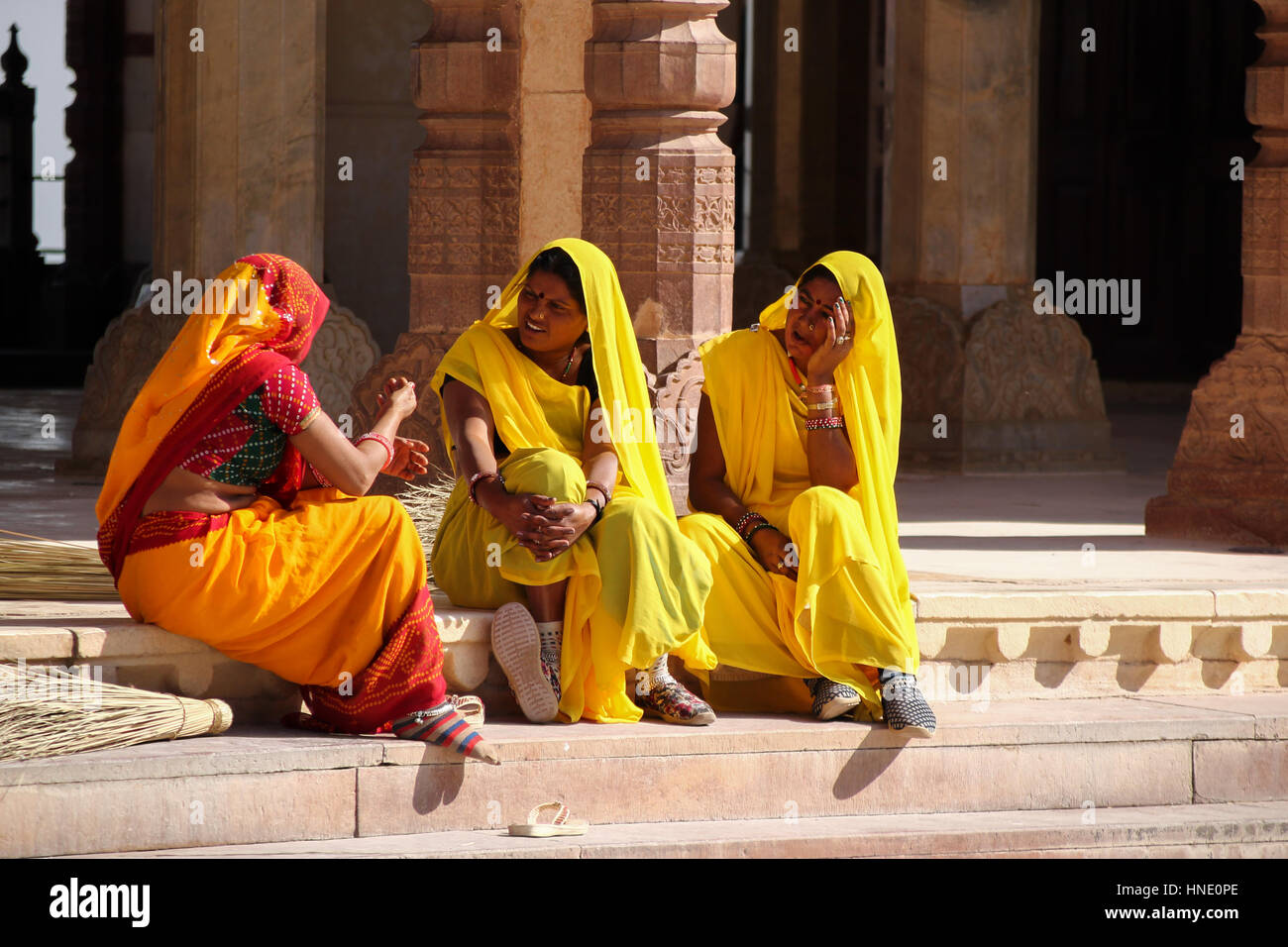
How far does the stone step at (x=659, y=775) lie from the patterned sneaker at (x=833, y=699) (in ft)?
0.15

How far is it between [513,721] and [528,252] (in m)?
2.36

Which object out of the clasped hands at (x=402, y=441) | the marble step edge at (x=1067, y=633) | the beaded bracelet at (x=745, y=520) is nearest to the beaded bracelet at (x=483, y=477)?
the clasped hands at (x=402, y=441)

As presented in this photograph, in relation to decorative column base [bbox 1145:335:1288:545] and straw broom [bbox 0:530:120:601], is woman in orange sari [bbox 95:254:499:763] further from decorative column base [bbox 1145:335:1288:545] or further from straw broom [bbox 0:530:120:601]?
decorative column base [bbox 1145:335:1288:545]

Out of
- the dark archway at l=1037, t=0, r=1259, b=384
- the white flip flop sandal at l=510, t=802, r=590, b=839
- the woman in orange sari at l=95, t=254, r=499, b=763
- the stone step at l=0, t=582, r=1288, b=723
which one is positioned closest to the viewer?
the white flip flop sandal at l=510, t=802, r=590, b=839

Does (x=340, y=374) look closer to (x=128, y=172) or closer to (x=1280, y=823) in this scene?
(x=1280, y=823)

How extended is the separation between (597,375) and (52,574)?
4.83 ft

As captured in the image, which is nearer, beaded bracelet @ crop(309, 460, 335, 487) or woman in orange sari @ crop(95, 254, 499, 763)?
woman in orange sari @ crop(95, 254, 499, 763)

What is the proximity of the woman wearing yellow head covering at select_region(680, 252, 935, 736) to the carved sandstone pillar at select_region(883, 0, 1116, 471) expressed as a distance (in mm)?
4302

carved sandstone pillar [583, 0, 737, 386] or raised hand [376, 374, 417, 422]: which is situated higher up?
carved sandstone pillar [583, 0, 737, 386]

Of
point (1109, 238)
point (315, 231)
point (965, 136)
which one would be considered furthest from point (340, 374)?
point (1109, 238)

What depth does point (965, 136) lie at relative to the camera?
995cm

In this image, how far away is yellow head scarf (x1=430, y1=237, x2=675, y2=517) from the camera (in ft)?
17.1

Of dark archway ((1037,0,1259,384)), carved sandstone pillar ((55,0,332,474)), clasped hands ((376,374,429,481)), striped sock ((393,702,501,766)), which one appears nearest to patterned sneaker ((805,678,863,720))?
striped sock ((393,702,501,766))

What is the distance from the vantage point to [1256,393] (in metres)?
7.40
